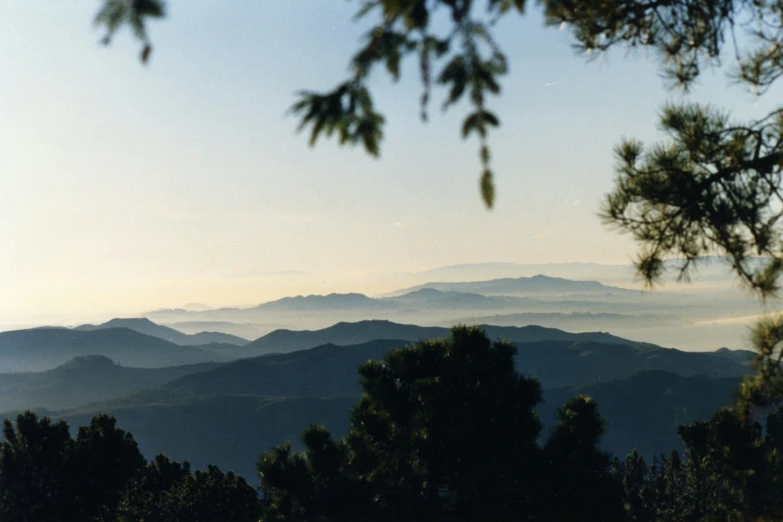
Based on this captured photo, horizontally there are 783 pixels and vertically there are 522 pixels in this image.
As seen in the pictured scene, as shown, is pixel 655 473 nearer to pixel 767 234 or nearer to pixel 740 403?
pixel 740 403

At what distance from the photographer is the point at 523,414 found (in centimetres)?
2200

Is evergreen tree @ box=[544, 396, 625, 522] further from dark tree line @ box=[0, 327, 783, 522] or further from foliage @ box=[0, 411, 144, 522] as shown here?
foliage @ box=[0, 411, 144, 522]

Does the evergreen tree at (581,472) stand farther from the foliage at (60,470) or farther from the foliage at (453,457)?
the foliage at (60,470)

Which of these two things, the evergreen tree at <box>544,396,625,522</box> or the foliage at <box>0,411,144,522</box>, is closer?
the evergreen tree at <box>544,396,625,522</box>

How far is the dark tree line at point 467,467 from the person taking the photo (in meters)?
20.3

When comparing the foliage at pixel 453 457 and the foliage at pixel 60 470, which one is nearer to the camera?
the foliage at pixel 453 457

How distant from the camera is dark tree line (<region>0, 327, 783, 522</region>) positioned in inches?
798

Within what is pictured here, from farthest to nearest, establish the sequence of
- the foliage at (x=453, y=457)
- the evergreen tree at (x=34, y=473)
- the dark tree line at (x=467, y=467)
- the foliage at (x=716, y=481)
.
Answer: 1. the evergreen tree at (x=34, y=473)
2. the foliage at (x=453, y=457)
3. the dark tree line at (x=467, y=467)
4. the foliage at (x=716, y=481)

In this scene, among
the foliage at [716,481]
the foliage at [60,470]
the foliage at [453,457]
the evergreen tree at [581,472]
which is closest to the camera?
the foliage at [716,481]

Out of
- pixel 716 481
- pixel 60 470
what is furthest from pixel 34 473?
pixel 716 481

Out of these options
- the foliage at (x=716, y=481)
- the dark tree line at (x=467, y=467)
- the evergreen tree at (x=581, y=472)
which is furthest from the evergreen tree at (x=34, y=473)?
the foliage at (x=716, y=481)

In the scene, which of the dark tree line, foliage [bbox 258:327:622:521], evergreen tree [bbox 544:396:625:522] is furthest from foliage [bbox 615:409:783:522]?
foliage [bbox 258:327:622:521]

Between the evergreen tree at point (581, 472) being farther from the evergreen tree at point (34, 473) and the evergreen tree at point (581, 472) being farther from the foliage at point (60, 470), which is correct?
the evergreen tree at point (34, 473)

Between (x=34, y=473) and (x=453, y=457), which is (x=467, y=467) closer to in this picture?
(x=453, y=457)
